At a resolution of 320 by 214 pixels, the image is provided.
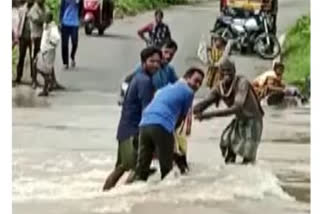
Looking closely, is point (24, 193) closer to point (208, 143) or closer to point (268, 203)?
point (208, 143)

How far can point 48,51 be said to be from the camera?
185 centimetres

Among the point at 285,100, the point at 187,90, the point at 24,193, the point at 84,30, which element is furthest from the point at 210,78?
the point at 24,193

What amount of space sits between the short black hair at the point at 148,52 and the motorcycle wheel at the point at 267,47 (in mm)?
226

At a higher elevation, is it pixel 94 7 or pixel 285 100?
pixel 94 7

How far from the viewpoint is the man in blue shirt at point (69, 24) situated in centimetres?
185

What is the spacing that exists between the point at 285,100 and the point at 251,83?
3.4 inches

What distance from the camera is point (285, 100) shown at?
6.10 ft

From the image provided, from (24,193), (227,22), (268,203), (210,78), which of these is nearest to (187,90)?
(210,78)

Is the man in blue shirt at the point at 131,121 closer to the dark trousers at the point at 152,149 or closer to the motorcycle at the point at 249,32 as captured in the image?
the dark trousers at the point at 152,149

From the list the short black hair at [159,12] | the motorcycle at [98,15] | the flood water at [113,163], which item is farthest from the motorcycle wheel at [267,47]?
the motorcycle at [98,15]

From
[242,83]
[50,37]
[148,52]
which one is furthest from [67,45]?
[242,83]

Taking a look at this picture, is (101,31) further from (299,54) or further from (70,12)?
(299,54)

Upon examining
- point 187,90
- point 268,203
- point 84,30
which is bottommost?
point 268,203

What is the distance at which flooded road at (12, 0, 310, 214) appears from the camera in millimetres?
1811
